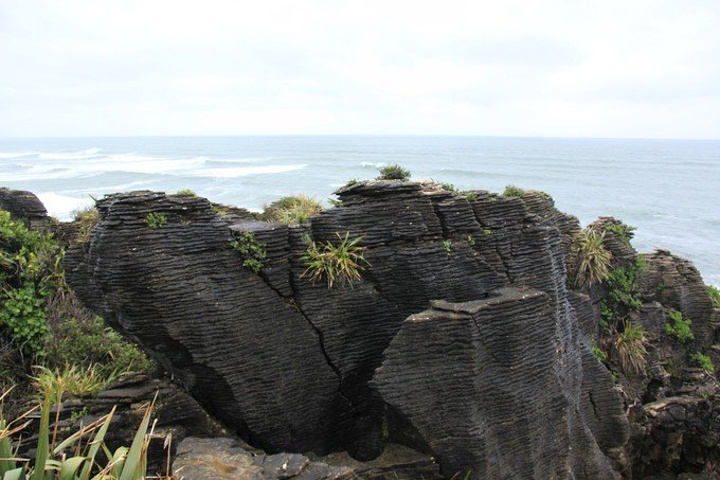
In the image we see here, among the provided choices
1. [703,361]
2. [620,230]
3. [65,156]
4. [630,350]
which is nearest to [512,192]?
[620,230]

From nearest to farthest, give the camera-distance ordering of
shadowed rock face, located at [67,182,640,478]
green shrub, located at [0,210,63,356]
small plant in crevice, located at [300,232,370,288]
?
shadowed rock face, located at [67,182,640,478], small plant in crevice, located at [300,232,370,288], green shrub, located at [0,210,63,356]

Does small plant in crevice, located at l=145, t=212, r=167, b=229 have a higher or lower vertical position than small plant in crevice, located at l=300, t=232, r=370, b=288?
higher

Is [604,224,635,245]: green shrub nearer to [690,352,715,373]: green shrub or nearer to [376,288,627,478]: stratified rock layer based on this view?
[690,352,715,373]: green shrub

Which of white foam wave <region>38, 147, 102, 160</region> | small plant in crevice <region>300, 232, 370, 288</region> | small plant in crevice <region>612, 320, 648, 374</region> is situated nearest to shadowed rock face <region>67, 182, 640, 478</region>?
small plant in crevice <region>300, 232, 370, 288</region>

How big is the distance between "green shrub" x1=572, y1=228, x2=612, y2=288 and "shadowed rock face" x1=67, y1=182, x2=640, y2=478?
2.58 metres

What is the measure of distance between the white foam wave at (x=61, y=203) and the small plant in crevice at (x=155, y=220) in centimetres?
3328

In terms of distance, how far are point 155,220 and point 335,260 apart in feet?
9.25

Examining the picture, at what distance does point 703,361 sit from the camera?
13984 mm

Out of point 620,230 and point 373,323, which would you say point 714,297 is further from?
point 373,323

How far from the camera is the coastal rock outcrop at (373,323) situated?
26.8 ft

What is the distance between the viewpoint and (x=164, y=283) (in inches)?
314

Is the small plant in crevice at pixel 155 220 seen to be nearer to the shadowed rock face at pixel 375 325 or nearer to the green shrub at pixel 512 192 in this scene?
the shadowed rock face at pixel 375 325

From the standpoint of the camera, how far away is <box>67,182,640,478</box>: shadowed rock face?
817cm

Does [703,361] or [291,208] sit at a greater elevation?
[291,208]
